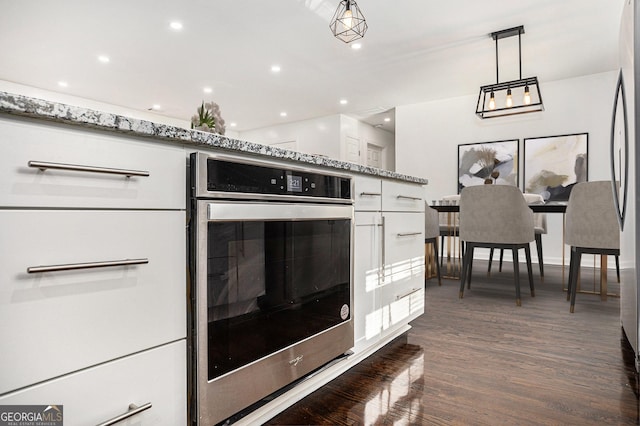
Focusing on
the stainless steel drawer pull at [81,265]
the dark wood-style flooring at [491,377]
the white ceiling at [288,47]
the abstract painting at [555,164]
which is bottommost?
the dark wood-style flooring at [491,377]

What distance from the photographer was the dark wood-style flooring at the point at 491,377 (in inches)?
48.1

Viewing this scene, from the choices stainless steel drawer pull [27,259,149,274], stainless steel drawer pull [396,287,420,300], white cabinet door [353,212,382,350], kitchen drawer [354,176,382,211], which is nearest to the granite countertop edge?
stainless steel drawer pull [27,259,149,274]

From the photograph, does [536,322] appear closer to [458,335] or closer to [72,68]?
[458,335]

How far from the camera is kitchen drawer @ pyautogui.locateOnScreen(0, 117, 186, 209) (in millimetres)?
631

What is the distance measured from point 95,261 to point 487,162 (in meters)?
5.87

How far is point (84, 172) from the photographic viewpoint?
0.72 meters

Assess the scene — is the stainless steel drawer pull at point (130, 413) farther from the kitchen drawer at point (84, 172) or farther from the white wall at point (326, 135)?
the white wall at point (326, 135)

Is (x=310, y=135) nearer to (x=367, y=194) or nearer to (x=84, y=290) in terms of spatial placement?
(x=367, y=194)

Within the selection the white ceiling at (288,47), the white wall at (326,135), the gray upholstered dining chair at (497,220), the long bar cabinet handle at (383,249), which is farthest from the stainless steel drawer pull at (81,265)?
the white wall at (326,135)

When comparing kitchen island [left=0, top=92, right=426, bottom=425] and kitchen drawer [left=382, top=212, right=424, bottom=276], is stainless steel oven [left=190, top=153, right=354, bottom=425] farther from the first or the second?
kitchen drawer [left=382, top=212, right=424, bottom=276]

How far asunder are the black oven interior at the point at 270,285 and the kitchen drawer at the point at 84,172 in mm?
169

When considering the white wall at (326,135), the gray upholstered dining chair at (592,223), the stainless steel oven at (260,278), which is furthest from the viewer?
the white wall at (326,135)

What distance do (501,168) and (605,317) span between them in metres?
3.56

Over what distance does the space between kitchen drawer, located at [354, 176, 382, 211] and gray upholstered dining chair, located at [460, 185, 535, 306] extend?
4.95 ft
